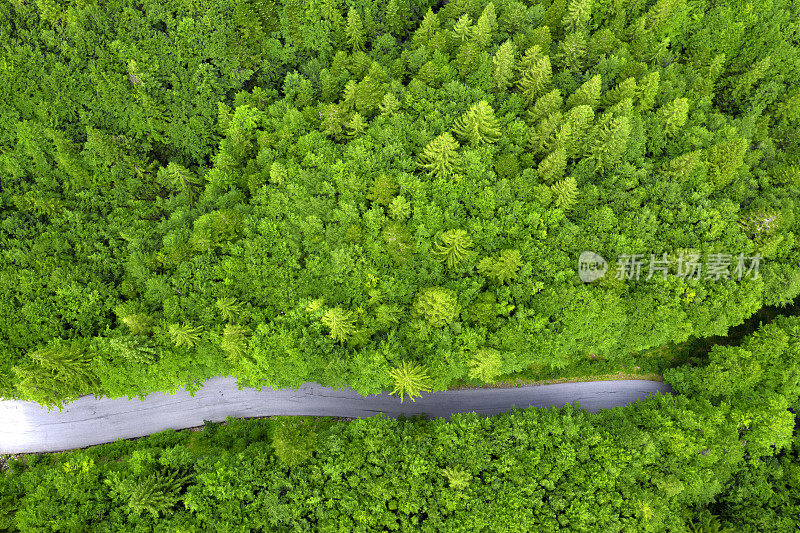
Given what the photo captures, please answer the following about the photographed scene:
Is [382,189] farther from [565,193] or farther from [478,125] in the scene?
[565,193]

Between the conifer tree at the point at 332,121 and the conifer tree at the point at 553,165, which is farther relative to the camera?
the conifer tree at the point at 332,121

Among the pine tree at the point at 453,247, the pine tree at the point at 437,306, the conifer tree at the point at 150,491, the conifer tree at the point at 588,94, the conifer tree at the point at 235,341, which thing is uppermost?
the conifer tree at the point at 588,94

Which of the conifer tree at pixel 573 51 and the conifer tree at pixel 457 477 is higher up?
the conifer tree at pixel 573 51

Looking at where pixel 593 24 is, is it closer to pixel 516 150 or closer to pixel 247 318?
pixel 516 150

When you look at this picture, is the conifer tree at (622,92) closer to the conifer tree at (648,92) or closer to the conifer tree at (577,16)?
the conifer tree at (648,92)

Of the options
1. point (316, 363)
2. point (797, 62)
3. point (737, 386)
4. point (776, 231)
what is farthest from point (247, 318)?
point (797, 62)

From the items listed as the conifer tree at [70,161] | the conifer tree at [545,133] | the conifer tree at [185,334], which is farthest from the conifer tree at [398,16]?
the conifer tree at [185,334]
